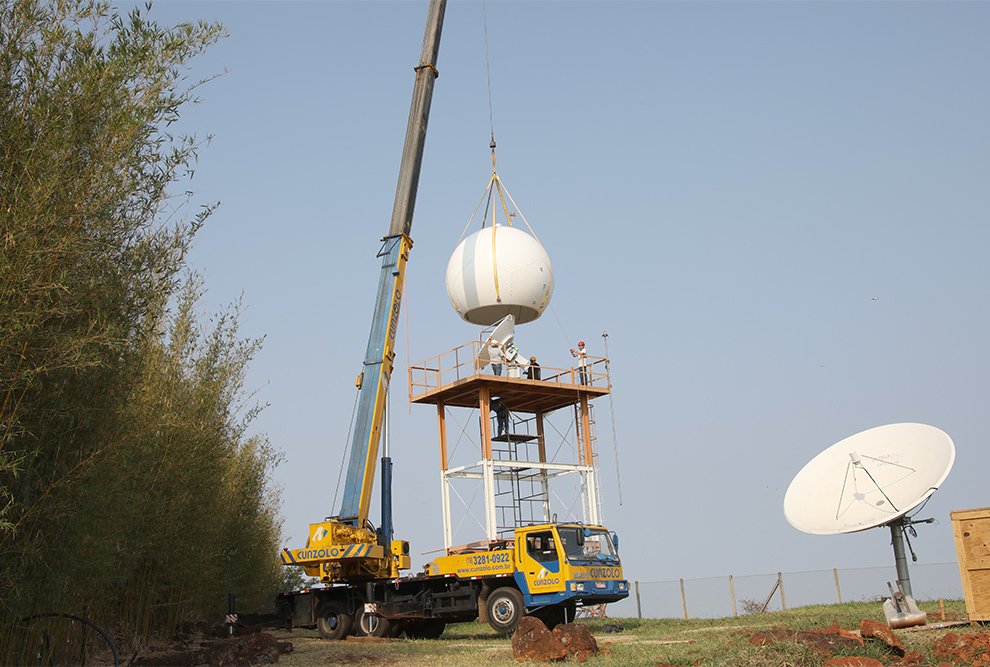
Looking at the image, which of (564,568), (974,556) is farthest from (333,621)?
(974,556)

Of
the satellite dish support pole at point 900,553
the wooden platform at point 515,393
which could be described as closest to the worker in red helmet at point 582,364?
the wooden platform at point 515,393

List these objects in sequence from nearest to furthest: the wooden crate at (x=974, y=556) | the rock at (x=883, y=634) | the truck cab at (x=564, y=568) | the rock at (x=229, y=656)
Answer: the rock at (x=883, y=634) < the rock at (x=229, y=656) < the wooden crate at (x=974, y=556) < the truck cab at (x=564, y=568)

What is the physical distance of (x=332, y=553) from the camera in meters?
19.2

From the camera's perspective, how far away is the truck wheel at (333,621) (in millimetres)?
20906

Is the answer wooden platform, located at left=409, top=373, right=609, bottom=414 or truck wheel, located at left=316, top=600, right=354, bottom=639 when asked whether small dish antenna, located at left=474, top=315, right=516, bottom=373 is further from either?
truck wheel, located at left=316, top=600, right=354, bottom=639

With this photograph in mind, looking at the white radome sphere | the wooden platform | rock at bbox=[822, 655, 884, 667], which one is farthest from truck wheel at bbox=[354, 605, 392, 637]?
rock at bbox=[822, 655, 884, 667]

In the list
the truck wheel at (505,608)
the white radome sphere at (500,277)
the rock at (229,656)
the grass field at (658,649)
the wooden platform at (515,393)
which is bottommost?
the grass field at (658,649)

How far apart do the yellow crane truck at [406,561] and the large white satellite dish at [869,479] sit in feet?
16.4

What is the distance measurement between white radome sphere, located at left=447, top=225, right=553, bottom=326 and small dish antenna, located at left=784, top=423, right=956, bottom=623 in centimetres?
1142

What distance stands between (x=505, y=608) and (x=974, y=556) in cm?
922

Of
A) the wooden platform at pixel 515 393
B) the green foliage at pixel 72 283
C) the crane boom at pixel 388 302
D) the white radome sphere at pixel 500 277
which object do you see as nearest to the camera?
the green foliage at pixel 72 283

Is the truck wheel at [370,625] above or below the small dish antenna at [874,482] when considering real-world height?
below

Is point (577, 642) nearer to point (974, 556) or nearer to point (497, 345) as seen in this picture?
point (974, 556)

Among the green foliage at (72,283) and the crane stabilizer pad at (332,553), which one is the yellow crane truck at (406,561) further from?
the green foliage at (72,283)
